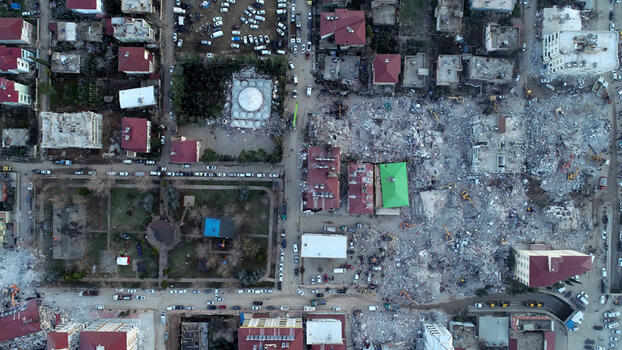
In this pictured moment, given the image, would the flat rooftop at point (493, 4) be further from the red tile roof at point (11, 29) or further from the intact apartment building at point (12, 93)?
the intact apartment building at point (12, 93)

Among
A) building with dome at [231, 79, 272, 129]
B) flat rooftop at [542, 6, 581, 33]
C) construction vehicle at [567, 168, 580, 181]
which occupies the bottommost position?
construction vehicle at [567, 168, 580, 181]

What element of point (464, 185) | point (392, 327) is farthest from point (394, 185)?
point (392, 327)

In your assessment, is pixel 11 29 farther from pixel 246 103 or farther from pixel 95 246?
pixel 246 103

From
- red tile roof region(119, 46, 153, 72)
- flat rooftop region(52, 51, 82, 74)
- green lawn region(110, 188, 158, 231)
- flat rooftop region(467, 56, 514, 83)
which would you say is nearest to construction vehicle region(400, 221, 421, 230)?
flat rooftop region(467, 56, 514, 83)

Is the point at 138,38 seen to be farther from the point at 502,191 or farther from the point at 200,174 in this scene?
the point at 502,191

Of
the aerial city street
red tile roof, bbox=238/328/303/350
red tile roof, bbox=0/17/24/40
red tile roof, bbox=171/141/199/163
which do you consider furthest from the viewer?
the aerial city street

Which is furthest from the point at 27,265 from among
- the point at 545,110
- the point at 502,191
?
the point at 545,110

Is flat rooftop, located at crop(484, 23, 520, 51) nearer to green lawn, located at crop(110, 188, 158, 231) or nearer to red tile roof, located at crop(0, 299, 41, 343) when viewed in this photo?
green lawn, located at crop(110, 188, 158, 231)
